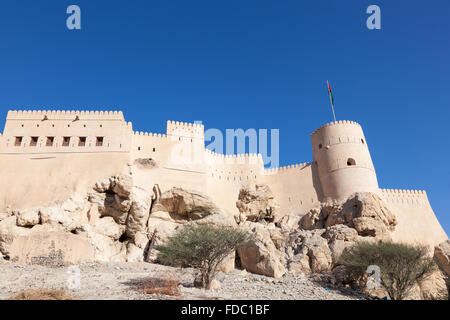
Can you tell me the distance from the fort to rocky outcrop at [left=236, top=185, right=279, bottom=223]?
615 mm

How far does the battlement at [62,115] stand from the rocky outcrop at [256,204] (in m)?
10.6

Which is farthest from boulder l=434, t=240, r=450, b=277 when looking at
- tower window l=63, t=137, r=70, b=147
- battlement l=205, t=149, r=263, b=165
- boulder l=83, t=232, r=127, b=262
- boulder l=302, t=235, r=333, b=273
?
tower window l=63, t=137, r=70, b=147

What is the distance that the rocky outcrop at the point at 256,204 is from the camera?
77.3 ft

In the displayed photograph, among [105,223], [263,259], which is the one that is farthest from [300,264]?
[105,223]

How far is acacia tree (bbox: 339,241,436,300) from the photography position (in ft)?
44.5

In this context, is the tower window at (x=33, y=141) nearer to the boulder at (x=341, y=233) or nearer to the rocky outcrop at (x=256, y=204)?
the rocky outcrop at (x=256, y=204)

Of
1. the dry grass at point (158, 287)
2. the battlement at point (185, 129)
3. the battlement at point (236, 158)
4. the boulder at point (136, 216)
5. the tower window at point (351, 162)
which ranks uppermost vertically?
the battlement at point (185, 129)

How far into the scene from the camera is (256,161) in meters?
26.3

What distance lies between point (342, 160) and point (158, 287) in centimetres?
1735

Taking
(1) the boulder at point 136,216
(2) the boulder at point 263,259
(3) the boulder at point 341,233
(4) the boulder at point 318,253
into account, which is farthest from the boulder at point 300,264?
(1) the boulder at point 136,216

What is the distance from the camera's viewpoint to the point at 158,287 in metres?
10.4

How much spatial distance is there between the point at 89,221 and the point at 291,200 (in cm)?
1443
